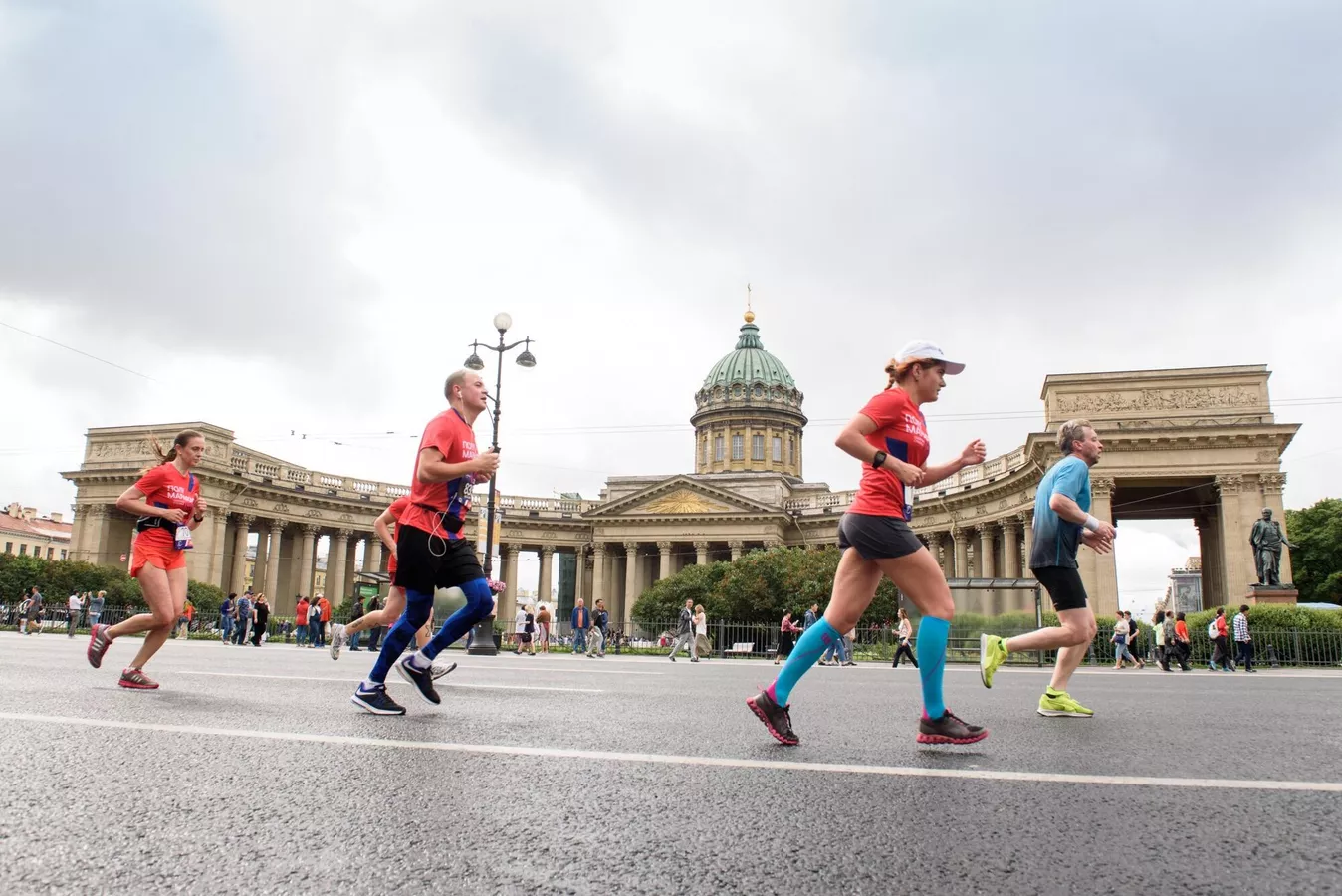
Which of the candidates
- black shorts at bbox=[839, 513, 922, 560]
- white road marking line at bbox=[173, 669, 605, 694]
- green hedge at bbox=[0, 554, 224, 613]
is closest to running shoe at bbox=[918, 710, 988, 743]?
black shorts at bbox=[839, 513, 922, 560]

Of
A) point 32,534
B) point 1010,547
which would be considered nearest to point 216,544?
point 1010,547

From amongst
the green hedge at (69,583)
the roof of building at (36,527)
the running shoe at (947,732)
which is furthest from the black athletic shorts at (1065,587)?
the roof of building at (36,527)

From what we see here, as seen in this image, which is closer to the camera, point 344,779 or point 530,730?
point 344,779

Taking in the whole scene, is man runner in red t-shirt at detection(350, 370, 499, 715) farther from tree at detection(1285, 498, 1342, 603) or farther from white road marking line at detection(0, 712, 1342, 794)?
tree at detection(1285, 498, 1342, 603)

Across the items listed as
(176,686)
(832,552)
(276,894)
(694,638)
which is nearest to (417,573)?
(176,686)

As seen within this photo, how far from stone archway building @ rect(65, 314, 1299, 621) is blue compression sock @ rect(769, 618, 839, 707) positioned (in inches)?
939

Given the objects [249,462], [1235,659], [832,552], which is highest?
[249,462]

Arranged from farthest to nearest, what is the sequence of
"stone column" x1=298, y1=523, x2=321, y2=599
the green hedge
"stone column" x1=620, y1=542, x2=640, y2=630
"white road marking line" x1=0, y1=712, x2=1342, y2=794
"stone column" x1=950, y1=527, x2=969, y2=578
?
"stone column" x1=620, y1=542, x2=640, y2=630 < "stone column" x1=298, y1=523, x2=321, y2=599 < "stone column" x1=950, y1=527, x2=969, y2=578 < the green hedge < "white road marking line" x1=0, y1=712, x2=1342, y2=794

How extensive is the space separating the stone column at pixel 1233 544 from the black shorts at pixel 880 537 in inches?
1312

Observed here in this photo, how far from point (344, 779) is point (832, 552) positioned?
129 feet

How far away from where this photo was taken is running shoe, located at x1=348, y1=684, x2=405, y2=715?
5.34 m

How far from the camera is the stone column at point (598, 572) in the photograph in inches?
2534

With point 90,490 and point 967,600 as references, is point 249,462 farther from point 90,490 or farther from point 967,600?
point 967,600

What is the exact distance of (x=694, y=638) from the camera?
2227cm
